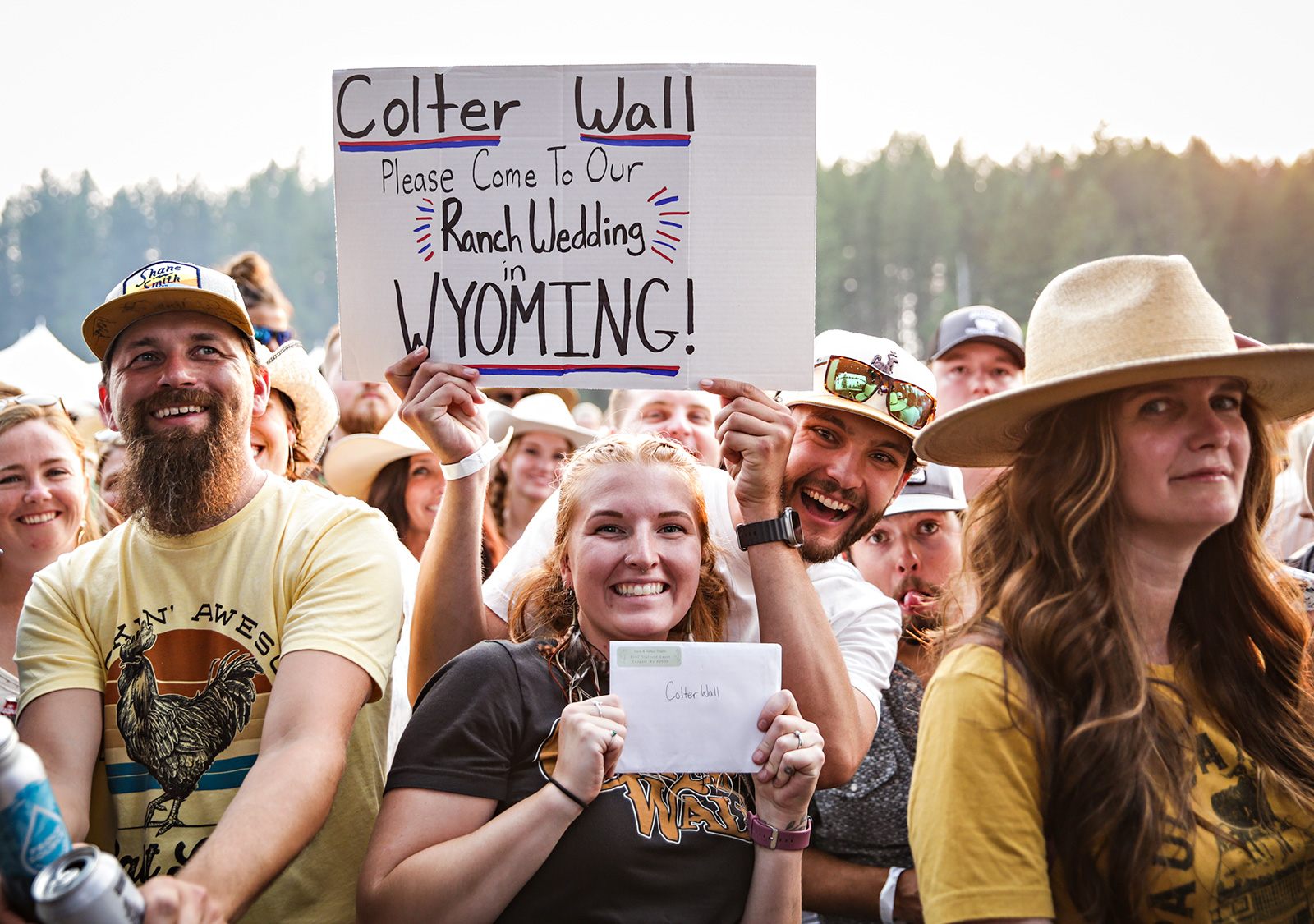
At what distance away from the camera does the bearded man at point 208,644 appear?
8.02ft

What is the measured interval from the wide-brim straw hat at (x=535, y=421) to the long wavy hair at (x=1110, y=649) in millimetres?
3244

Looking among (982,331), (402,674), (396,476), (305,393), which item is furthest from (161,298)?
(982,331)

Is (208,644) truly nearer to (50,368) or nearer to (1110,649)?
(1110,649)

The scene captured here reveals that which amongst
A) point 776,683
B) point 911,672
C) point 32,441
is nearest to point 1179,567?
point 776,683

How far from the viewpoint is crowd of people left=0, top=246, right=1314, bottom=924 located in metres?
2.04

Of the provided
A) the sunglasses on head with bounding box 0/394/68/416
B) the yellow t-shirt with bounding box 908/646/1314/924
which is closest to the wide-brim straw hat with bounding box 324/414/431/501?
the sunglasses on head with bounding box 0/394/68/416

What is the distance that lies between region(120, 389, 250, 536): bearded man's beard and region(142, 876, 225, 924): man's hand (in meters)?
0.99

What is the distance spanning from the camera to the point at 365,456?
497cm

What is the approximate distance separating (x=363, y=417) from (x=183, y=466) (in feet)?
11.2

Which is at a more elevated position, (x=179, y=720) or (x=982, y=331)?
(x=982, y=331)

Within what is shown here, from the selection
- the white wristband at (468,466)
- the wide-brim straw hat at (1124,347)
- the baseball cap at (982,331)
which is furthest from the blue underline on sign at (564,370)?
the baseball cap at (982,331)

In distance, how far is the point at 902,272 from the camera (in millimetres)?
52875

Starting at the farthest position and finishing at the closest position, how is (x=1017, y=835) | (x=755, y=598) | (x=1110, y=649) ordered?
1. (x=755, y=598)
2. (x=1110, y=649)
3. (x=1017, y=835)

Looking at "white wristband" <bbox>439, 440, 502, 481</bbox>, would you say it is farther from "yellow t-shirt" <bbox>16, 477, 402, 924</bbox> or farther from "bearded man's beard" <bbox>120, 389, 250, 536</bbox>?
"bearded man's beard" <bbox>120, 389, 250, 536</bbox>
